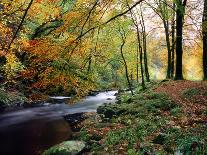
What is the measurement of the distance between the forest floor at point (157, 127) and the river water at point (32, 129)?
1779 mm

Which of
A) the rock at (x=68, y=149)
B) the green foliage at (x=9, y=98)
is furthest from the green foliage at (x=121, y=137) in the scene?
the green foliage at (x=9, y=98)

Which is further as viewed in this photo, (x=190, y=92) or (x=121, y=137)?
(x=190, y=92)

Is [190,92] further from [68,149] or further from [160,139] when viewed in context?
[68,149]

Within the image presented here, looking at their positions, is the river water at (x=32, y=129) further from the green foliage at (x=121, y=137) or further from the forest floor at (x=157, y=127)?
the green foliage at (x=121, y=137)

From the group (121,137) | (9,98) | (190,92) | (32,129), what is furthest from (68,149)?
(9,98)

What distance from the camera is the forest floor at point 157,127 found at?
10680 millimetres

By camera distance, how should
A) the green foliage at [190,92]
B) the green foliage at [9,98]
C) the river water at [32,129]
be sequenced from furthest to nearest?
1. the green foliage at [9,98]
2. the green foliage at [190,92]
3. the river water at [32,129]

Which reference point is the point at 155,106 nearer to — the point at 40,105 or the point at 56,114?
the point at 56,114

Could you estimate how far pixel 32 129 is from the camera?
19.3 metres

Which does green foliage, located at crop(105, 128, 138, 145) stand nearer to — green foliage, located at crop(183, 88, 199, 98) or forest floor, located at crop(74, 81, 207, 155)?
forest floor, located at crop(74, 81, 207, 155)

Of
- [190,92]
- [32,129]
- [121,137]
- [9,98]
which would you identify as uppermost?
[190,92]

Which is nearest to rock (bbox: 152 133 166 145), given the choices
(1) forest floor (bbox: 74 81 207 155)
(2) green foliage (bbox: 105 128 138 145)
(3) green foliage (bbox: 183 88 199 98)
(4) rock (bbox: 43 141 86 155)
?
(1) forest floor (bbox: 74 81 207 155)

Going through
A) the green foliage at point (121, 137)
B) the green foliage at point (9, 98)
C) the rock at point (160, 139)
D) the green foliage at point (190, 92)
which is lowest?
the green foliage at point (121, 137)

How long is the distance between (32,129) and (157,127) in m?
9.24
